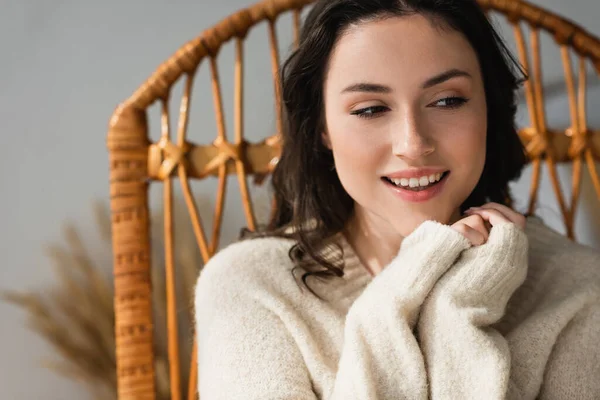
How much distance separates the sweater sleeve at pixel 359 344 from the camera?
0.82 metres

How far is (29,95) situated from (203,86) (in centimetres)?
39

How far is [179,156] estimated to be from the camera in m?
1.21

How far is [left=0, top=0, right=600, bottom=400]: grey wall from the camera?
1.49 metres

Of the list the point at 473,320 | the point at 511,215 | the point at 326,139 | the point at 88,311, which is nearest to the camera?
the point at 473,320

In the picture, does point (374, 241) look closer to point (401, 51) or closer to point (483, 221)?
point (483, 221)

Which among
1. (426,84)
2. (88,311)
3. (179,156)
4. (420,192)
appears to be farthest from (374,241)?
(88,311)

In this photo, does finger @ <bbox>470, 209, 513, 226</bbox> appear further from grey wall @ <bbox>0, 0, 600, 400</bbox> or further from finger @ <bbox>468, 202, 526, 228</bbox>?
grey wall @ <bbox>0, 0, 600, 400</bbox>

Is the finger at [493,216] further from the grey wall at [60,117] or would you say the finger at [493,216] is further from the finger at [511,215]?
the grey wall at [60,117]

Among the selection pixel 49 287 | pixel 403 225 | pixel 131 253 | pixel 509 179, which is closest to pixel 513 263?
pixel 403 225

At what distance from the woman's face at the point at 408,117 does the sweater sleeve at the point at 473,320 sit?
0.10m

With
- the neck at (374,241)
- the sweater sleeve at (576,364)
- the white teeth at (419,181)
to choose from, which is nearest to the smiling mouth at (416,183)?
the white teeth at (419,181)

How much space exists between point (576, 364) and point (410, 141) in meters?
0.36

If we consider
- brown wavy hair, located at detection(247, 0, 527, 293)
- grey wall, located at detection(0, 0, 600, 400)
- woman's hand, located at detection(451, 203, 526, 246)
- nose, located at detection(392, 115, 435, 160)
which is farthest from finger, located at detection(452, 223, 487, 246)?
grey wall, located at detection(0, 0, 600, 400)

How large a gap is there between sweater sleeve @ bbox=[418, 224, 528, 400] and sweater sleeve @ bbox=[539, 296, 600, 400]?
9 cm
